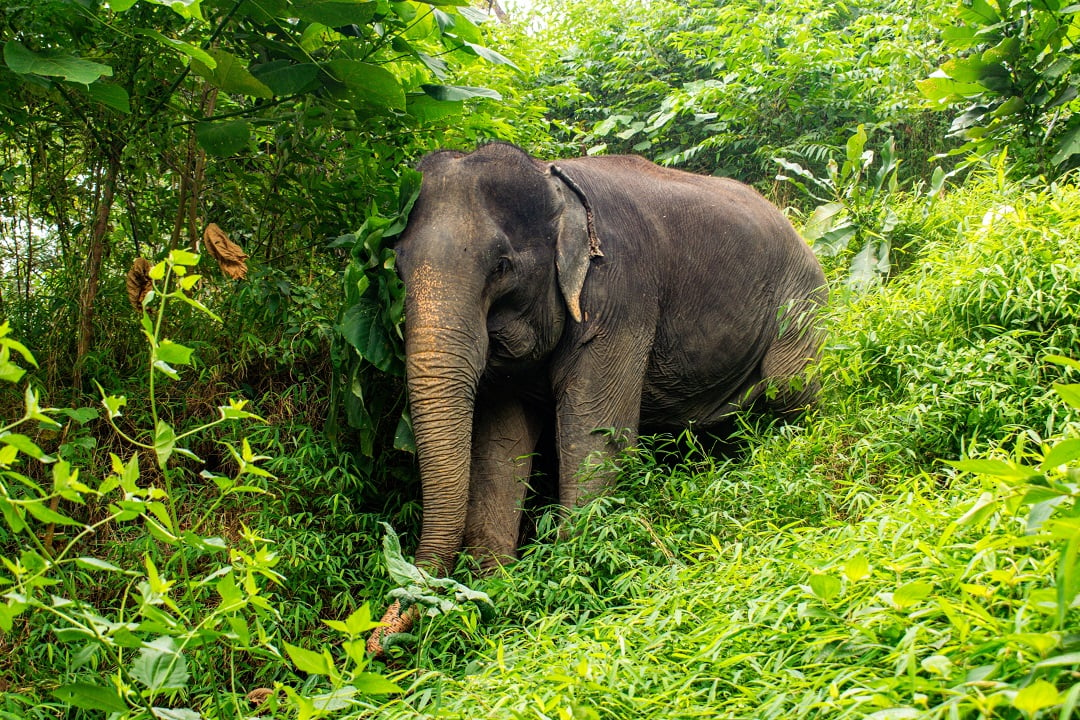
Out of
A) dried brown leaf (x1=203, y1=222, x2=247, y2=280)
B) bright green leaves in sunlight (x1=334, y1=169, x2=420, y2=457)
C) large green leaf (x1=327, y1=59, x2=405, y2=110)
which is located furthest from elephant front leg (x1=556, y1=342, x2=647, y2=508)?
dried brown leaf (x1=203, y1=222, x2=247, y2=280)

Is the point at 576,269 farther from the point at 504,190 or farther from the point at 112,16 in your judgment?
the point at 112,16

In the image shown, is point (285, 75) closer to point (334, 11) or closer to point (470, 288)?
point (334, 11)

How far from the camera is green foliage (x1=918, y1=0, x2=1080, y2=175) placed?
5.40 meters

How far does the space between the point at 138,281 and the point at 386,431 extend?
54.3 inches

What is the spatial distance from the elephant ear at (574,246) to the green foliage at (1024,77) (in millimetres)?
2545

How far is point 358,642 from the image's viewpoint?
216 centimetres

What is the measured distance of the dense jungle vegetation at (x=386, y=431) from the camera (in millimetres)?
2301

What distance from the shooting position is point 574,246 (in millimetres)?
4789

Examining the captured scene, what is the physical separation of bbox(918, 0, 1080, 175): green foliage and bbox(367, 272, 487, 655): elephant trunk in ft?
11.2

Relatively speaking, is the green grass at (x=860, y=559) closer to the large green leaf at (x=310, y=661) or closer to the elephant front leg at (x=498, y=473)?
the elephant front leg at (x=498, y=473)

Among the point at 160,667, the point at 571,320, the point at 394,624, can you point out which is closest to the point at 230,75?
the point at 571,320

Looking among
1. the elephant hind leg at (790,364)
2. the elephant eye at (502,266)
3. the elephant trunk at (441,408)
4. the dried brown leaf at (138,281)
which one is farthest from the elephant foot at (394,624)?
the elephant hind leg at (790,364)

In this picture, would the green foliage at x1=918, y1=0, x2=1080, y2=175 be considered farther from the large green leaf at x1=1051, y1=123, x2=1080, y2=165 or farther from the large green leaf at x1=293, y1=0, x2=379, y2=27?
the large green leaf at x1=293, y1=0, x2=379, y2=27

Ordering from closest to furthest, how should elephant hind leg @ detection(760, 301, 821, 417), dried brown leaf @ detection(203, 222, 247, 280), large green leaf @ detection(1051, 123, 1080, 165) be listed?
dried brown leaf @ detection(203, 222, 247, 280), large green leaf @ detection(1051, 123, 1080, 165), elephant hind leg @ detection(760, 301, 821, 417)
